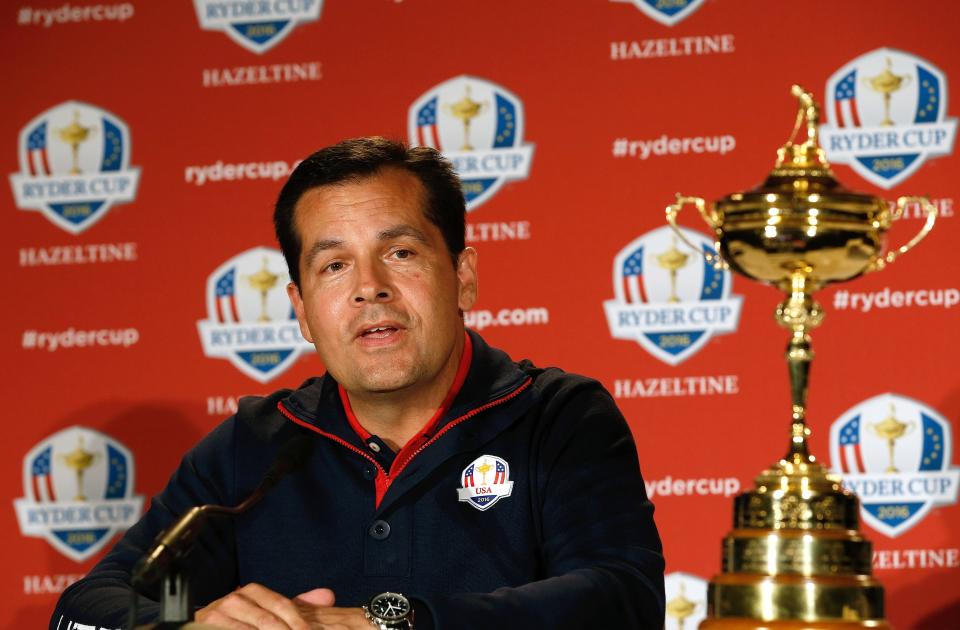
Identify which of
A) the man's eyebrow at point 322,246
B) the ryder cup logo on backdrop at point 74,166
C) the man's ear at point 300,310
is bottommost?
the man's ear at point 300,310

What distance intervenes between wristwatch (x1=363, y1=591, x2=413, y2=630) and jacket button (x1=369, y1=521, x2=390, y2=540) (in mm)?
393

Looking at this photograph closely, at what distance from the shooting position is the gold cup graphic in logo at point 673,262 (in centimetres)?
336

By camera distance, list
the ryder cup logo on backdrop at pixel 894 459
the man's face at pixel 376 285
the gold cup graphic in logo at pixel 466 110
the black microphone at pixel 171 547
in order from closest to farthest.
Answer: the black microphone at pixel 171 547
the man's face at pixel 376 285
the ryder cup logo on backdrop at pixel 894 459
the gold cup graphic in logo at pixel 466 110

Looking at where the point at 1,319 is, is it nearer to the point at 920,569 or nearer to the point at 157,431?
the point at 157,431

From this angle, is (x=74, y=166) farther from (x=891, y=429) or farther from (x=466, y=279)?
(x=891, y=429)

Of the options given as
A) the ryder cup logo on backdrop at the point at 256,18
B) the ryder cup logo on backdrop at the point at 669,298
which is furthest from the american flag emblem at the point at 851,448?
the ryder cup logo on backdrop at the point at 256,18

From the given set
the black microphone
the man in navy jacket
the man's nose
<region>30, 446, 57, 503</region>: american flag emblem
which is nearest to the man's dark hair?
the man in navy jacket

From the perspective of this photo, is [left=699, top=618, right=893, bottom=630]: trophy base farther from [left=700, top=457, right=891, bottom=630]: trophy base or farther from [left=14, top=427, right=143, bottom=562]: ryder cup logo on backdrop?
[left=14, top=427, right=143, bottom=562]: ryder cup logo on backdrop

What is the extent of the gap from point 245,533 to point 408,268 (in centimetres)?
51

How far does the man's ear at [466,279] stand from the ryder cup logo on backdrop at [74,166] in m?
1.63

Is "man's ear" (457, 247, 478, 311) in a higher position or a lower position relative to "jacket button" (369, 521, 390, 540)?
higher

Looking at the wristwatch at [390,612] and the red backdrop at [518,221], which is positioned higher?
the red backdrop at [518,221]

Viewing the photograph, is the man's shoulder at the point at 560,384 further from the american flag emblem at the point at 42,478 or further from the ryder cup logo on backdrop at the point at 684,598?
the american flag emblem at the point at 42,478

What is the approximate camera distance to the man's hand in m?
1.75
